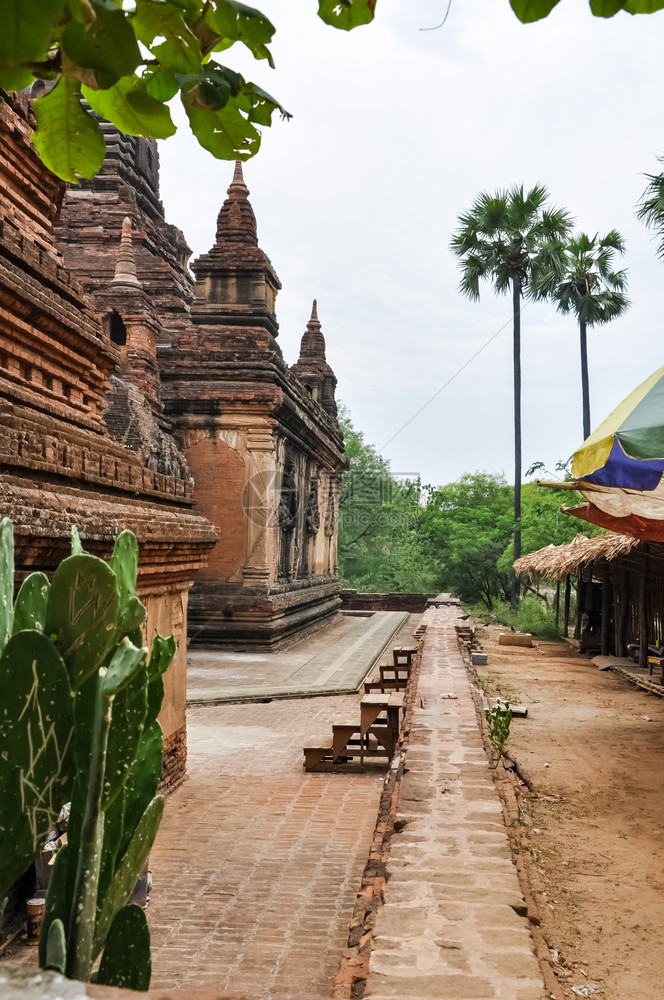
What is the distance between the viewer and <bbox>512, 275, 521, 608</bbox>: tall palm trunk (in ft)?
84.6

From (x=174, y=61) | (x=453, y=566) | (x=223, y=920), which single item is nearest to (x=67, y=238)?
(x=223, y=920)

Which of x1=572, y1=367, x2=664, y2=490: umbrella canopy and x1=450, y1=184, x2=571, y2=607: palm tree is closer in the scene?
x1=572, y1=367, x2=664, y2=490: umbrella canopy

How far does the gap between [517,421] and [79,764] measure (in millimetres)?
26580

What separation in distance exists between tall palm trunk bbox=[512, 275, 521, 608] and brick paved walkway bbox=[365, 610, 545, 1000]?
2081 cm

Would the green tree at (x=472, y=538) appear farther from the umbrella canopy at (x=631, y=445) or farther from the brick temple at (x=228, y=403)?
the umbrella canopy at (x=631, y=445)

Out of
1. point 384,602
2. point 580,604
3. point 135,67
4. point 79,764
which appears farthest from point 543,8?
point 384,602

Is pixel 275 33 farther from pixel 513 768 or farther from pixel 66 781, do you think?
pixel 513 768

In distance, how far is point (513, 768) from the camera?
289 inches

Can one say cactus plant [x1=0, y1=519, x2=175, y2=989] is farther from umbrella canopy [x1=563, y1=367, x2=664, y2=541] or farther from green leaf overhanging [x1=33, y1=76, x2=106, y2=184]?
umbrella canopy [x1=563, y1=367, x2=664, y2=541]

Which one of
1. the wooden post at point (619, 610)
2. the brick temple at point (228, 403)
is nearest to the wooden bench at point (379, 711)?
the brick temple at point (228, 403)

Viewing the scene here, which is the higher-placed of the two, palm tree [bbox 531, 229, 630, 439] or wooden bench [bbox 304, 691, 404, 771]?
palm tree [bbox 531, 229, 630, 439]

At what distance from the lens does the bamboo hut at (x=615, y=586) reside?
1424 cm

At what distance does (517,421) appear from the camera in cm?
2716

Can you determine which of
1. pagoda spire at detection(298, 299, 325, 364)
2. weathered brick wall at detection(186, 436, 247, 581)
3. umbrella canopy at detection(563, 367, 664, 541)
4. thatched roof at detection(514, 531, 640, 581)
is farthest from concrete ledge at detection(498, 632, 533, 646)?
→ umbrella canopy at detection(563, 367, 664, 541)
